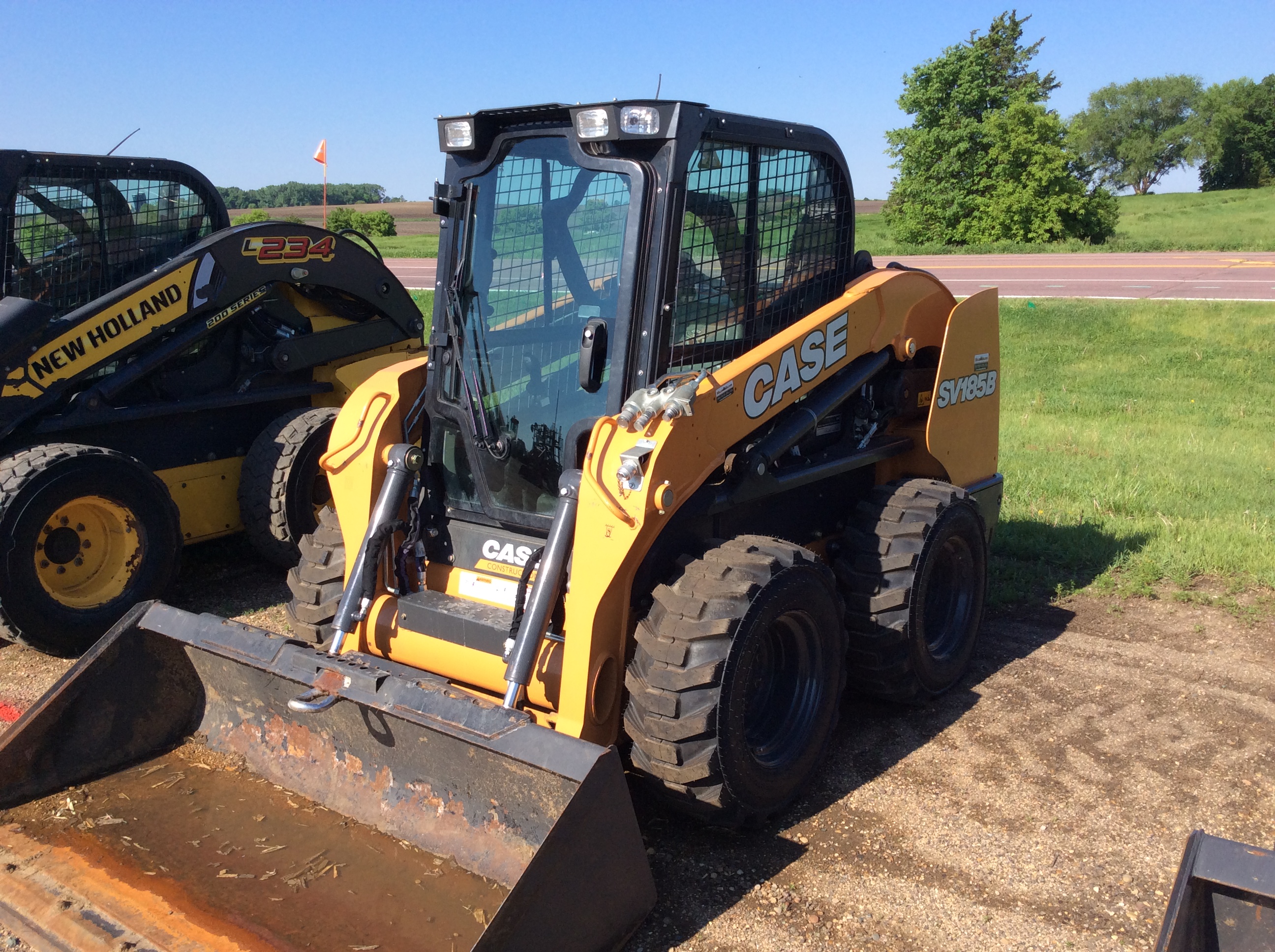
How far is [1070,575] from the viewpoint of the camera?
666 centimetres

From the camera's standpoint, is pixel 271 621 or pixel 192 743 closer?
pixel 192 743

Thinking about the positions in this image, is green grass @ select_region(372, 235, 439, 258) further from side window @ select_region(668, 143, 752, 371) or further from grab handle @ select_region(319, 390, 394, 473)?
side window @ select_region(668, 143, 752, 371)

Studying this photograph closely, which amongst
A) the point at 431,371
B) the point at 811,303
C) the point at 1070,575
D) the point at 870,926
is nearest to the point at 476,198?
the point at 431,371

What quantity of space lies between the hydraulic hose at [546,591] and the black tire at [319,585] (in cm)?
96

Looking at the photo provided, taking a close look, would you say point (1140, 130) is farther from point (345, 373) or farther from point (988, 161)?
point (345, 373)

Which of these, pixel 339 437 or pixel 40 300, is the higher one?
pixel 40 300

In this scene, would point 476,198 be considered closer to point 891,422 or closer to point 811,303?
point 811,303

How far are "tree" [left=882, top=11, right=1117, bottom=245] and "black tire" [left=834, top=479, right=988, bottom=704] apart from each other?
3005 centimetres

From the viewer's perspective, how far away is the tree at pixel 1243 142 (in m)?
66.9

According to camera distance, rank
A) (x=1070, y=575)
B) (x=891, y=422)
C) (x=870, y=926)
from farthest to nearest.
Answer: (x=1070, y=575) < (x=891, y=422) < (x=870, y=926)

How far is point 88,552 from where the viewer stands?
5637mm

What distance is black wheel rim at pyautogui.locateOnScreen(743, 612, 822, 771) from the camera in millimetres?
3801

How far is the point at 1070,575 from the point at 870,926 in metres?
3.99

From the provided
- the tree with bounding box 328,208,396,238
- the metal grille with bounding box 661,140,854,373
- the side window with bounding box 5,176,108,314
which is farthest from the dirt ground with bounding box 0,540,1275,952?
the tree with bounding box 328,208,396,238
